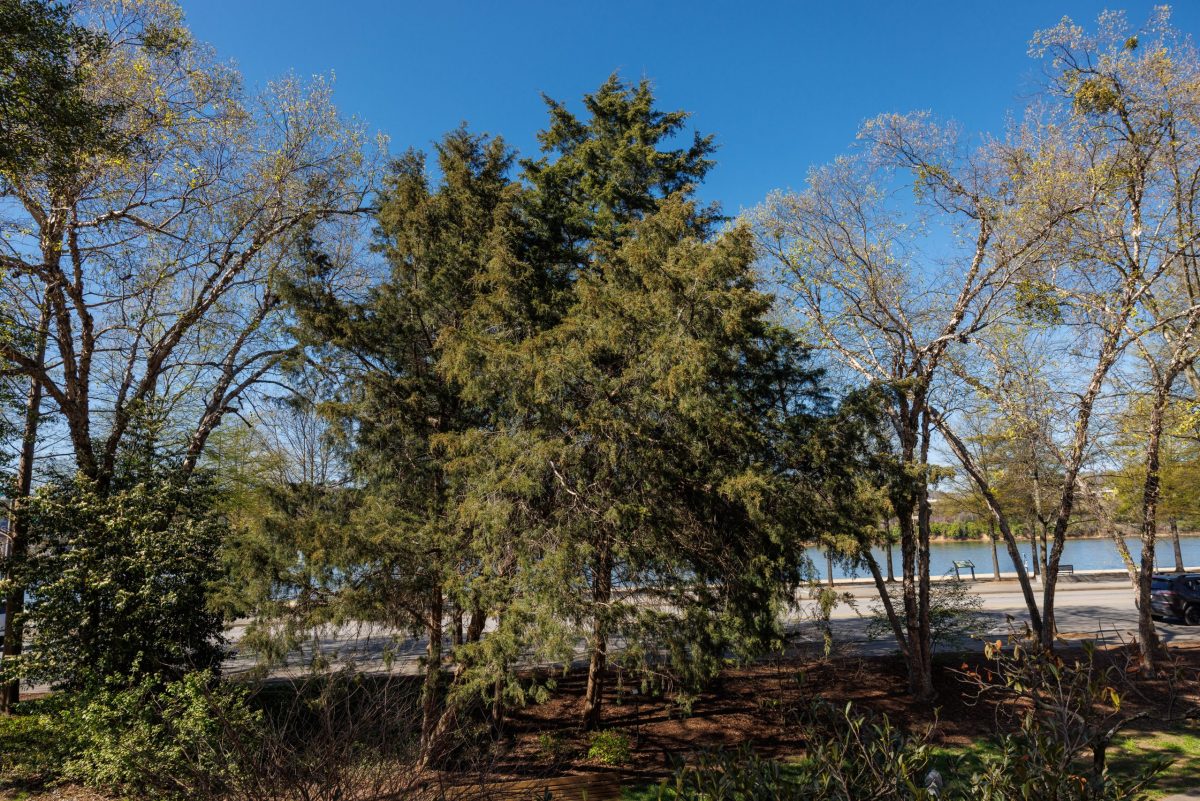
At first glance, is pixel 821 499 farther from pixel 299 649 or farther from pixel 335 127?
pixel 335 127

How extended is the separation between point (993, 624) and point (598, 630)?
1167cm

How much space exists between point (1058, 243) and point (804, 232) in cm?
409

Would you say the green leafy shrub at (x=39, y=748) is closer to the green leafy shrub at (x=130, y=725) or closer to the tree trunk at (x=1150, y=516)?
the green leafy shrub at (x=130, y=725)

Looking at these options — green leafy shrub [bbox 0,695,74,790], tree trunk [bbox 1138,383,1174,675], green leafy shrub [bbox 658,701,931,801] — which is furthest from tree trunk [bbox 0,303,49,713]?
tree trunk [bbox 1138,383,1174,675]

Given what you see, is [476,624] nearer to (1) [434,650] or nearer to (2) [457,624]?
(2) [457,624]

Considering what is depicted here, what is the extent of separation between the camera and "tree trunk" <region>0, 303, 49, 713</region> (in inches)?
368

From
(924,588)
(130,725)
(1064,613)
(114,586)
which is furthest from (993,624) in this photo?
(114,586)

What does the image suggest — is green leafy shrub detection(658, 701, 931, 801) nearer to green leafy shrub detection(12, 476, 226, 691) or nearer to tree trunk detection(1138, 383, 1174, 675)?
green leafy shrub detection(12, 476, 226, 691)

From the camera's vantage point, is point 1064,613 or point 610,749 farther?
point 1064,613

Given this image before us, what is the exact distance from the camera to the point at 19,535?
32.6ft

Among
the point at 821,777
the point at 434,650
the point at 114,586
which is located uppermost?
the point at 114,586


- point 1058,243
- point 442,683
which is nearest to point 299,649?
point 442,683

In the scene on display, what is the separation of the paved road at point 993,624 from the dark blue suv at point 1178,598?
0.34 m

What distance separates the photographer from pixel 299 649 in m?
7.87
